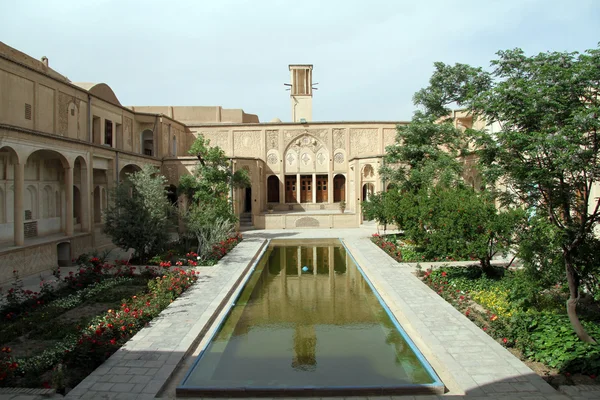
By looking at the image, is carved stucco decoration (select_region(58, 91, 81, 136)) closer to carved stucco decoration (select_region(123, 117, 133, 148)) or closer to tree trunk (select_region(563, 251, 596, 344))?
carved stucco decoration (select_region(123, 117, 133, 148))

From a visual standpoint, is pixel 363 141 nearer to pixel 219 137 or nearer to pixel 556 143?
pixel 219 137

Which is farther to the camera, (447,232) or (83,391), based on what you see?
(447,232)

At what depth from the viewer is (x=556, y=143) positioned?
529cm

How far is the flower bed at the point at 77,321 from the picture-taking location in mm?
5578

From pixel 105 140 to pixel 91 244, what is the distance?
623 centimetres

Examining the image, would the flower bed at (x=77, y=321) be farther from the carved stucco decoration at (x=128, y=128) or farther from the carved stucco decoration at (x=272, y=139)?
the carved stucco decoration at (x=272, y=139)

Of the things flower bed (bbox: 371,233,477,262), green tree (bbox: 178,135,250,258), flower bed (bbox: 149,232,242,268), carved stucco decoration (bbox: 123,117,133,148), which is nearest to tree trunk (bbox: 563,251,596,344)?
flower bed (bbox: 371,233,477,262)

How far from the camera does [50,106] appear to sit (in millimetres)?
14859

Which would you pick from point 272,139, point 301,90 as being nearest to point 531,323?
point 272,139

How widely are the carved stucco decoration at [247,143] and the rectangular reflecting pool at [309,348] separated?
60.1ft

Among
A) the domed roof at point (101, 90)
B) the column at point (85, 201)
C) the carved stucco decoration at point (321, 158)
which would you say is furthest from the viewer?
the carved stucco decoration at point (321, 158)

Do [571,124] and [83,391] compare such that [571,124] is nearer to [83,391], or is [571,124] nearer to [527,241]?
[527,241]

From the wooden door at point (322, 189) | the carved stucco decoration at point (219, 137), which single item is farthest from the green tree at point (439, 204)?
the carved stucco decoration at point (219, 137)

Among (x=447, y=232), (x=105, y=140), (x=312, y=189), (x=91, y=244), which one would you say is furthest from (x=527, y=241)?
(x=312, y=189)
